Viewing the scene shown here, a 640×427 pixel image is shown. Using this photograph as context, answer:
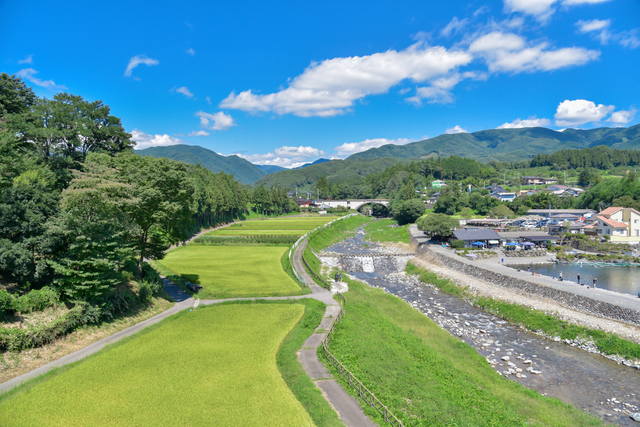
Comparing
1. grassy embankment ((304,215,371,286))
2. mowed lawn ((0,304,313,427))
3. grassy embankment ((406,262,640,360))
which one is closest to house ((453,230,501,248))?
grassy embankment ((406,262,640,360))

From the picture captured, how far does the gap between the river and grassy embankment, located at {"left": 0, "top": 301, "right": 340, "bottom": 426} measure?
118 feet

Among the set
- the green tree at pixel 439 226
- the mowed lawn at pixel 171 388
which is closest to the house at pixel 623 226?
the green tree at pixel 439 226

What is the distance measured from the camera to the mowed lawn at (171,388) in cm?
1288

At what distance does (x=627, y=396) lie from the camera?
17.8 m

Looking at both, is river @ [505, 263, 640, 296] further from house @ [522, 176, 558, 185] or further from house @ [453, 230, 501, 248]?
house @ [522, 176, 558, 185]

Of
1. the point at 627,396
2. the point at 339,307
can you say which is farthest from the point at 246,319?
the point at 627,396

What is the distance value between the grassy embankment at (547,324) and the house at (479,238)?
20618 millimetres

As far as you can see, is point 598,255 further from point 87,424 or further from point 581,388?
point 87,424

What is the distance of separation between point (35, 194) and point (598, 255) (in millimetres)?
69246

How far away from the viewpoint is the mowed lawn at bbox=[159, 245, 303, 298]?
32.7m

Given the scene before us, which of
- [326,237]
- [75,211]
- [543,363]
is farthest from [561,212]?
[75,211]

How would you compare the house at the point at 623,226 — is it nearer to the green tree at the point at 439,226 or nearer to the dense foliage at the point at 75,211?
the green tree at the point at 439,226

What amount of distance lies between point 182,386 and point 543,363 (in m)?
22.1

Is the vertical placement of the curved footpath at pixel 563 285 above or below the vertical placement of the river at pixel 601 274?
above
